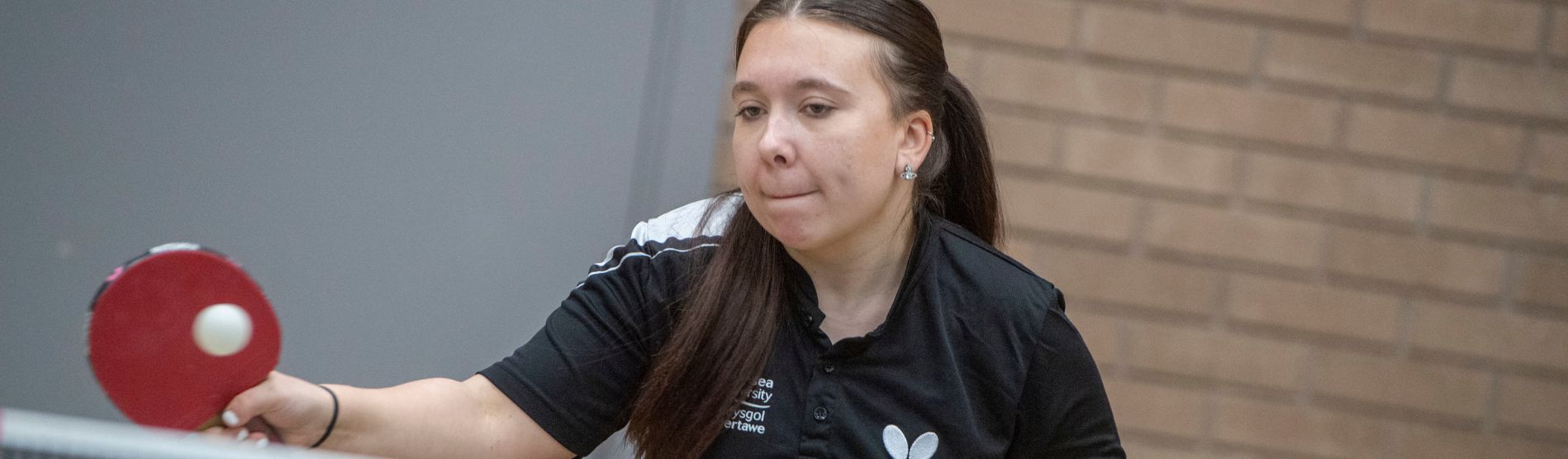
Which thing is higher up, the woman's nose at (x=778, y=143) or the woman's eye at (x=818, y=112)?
the woman's eye at (x=818, y=112)

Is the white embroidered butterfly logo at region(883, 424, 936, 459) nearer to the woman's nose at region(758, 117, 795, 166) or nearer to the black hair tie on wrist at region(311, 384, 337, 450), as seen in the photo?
the woman's nose at region(758, 117, 795, 166)

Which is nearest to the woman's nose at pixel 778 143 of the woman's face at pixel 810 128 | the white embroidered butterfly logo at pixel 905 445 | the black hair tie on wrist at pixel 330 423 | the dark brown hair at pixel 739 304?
the woman's face at pixel 810 128

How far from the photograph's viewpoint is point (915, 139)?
85.0 inches

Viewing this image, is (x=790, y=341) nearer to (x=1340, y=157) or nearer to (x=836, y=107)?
(x=836, y=107)

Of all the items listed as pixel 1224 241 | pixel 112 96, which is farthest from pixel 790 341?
pixel 112 96

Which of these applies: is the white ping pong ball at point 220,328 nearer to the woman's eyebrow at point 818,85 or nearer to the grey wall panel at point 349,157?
the woman's eyebrow at point 818,85

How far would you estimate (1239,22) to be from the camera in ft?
11.7

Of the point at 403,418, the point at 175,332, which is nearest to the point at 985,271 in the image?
the point at 403,418

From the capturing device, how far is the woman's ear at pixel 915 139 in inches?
83.4

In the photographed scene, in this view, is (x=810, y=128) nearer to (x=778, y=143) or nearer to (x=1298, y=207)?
(x=778, y=143)

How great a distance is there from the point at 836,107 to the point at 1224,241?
197cm

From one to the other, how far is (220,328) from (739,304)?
30.0 inches

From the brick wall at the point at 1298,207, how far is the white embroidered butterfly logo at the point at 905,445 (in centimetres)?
161

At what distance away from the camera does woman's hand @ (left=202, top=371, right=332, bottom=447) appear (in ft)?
5.41
